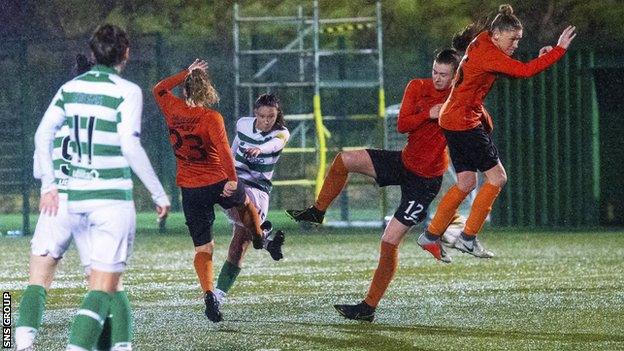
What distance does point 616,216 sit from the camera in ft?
66.6

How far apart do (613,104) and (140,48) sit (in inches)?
297

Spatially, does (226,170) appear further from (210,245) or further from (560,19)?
(560,19)

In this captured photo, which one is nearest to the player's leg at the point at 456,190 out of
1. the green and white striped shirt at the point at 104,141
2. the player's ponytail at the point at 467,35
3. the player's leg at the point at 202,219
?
the player's ponytail at the point at 467,35

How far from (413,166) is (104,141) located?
11.0 ft

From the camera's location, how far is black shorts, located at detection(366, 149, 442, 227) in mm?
9758

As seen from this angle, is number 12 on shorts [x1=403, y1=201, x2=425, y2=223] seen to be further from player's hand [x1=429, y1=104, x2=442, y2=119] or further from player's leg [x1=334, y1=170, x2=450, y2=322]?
player's hand [x1=429, y1=104, x2=442, y2=119]

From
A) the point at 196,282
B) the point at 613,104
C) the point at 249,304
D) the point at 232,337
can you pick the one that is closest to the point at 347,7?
the point at 613,104

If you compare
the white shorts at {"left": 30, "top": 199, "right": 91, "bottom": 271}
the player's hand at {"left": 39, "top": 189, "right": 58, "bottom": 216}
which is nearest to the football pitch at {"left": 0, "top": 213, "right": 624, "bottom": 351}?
the white shorts at {"left": 30, "top": 199, "right": 91, "bottom": 271}

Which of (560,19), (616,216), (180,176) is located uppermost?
(560,19)

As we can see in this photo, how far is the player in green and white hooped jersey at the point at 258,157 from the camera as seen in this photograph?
34.6 ft

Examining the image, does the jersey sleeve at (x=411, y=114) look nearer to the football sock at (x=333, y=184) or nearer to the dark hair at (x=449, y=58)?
the dark hair at (x=449, y=58)

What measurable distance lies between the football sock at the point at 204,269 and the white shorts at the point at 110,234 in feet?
9.11

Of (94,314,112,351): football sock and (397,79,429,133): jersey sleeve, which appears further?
(397,79,429,133): jersey sleeve

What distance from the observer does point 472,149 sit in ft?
31.9
